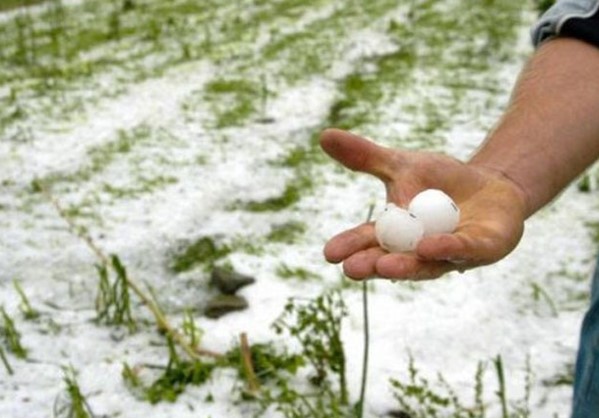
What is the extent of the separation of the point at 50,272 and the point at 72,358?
0.68 m

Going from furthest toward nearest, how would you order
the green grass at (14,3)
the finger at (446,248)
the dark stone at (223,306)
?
the green grass at (14,3) → the dark stone at (223,306) → the finger at (446,248)

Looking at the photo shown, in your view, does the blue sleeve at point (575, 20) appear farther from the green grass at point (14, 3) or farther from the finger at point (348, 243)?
the green grass at point (14, 3)

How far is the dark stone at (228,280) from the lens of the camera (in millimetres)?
3326

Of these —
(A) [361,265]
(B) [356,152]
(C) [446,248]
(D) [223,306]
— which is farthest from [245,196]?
(C) [446,248]

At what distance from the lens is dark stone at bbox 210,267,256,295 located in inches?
131

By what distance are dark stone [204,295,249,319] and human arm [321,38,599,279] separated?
4.52 feet

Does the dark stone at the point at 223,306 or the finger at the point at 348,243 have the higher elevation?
the finger at the point at 348,243

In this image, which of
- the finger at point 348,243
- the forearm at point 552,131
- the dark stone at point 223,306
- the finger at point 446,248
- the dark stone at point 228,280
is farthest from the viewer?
the dark stone at point 228,280

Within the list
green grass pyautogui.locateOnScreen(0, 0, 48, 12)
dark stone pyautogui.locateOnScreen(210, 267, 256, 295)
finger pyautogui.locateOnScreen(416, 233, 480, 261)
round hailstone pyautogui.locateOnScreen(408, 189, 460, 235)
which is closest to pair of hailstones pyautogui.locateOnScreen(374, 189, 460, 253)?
round hailstone pyautogui.locateOnScreen(408, 189, 460, 235)

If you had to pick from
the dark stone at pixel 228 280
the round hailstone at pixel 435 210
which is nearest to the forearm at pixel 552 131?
the round hailstone at pixel 435 210

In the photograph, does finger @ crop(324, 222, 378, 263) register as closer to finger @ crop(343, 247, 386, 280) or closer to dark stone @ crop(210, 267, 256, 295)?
finger @ crop(343, 247, 386, 280)

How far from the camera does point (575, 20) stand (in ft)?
6.20

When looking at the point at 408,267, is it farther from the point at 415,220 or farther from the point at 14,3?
the point at 14,3

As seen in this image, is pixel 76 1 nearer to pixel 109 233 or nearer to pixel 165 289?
pixel 109 233
